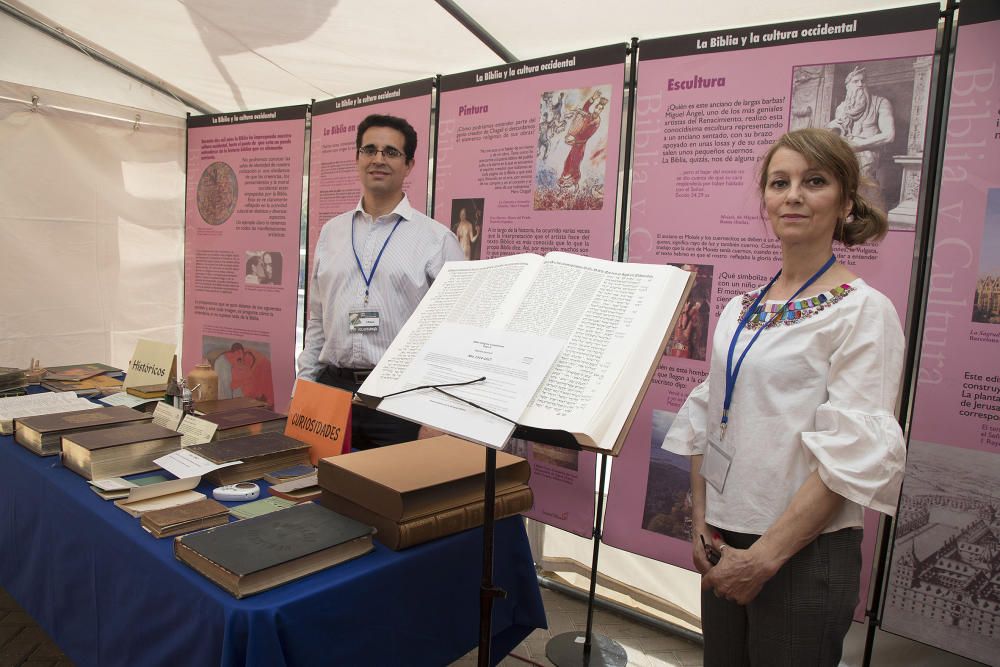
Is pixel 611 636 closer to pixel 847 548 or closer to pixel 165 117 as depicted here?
pixel 847 548

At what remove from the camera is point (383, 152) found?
2.38 metres

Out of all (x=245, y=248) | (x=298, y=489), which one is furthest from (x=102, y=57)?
(x=298, y=489)

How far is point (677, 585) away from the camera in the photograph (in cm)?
259

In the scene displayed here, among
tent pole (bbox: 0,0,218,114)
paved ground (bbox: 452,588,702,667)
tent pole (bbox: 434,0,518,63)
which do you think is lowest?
paved ground (bbox: 452,588,702,667)

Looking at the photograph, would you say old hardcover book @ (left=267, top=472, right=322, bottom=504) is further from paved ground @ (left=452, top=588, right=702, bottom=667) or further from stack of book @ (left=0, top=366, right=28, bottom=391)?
stack of book @ (left=0, top=366, right=28, bottom=391)

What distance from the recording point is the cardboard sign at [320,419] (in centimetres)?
164

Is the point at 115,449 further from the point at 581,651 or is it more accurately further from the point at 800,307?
the point at 581,651

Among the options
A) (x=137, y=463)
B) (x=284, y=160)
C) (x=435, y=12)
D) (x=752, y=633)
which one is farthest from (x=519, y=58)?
(x=752, y=633)

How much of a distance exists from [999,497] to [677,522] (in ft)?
3.14

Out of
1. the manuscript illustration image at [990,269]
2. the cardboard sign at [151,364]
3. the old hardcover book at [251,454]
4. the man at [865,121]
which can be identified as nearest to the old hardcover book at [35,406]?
the cardboard sign at [151,364]

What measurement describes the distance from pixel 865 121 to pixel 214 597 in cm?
212

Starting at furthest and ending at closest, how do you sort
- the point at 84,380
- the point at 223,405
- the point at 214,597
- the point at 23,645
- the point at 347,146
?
the point at 347,146 → the point at 84,380 → the point at 23,645 → the point at 223,405 → the point at 214,597

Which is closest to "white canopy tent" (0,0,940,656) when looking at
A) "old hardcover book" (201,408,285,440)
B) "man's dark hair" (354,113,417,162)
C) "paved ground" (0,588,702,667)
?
"paved ground" (0,588,702,667)

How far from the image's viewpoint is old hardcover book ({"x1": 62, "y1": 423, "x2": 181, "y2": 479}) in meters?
1.50
